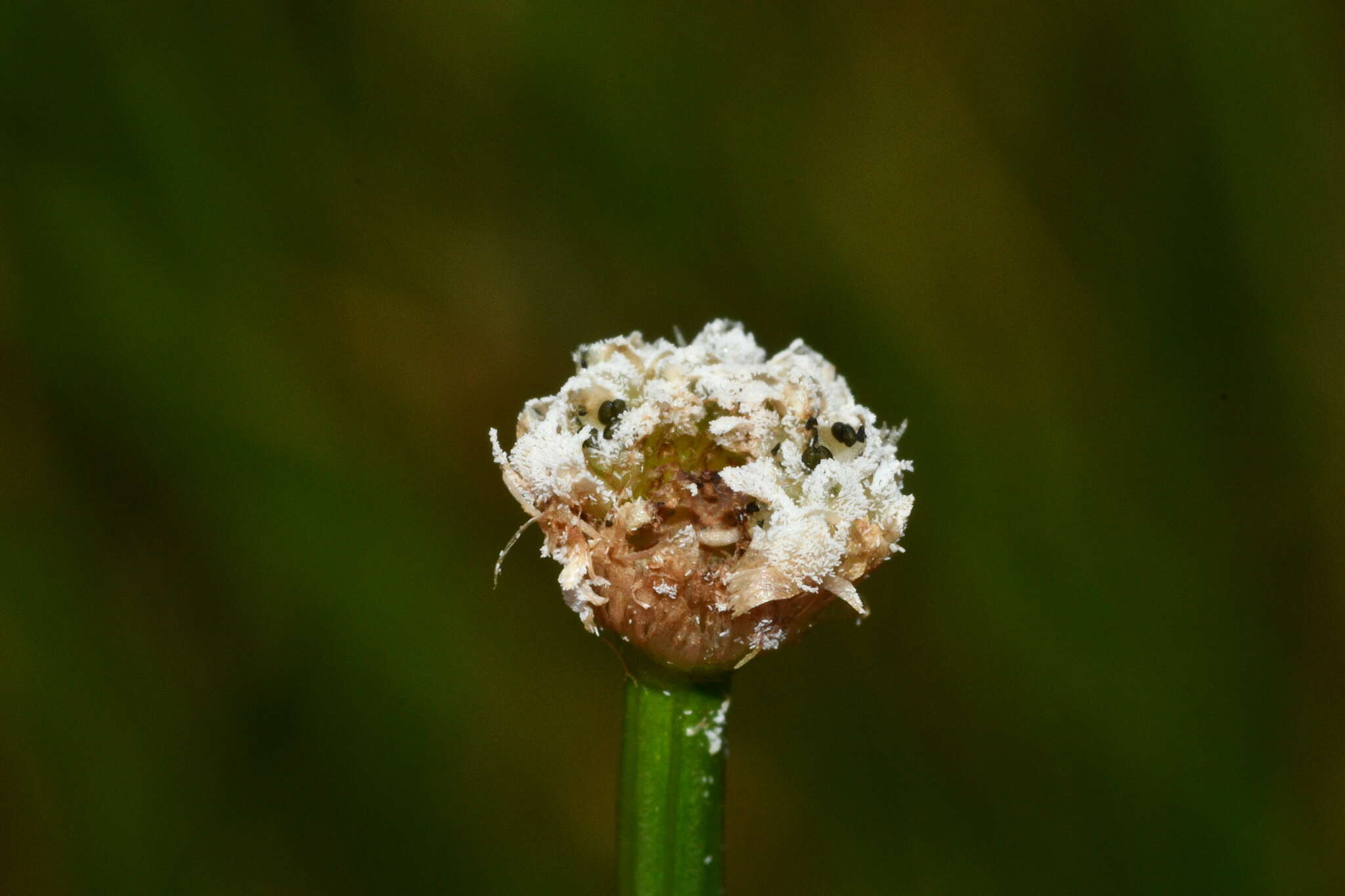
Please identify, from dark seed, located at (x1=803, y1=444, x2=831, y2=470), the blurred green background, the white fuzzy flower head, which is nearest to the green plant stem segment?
the white fuzzy flower head

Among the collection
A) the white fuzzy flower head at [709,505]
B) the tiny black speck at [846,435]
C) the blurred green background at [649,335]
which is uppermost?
the blurred green background at [649,335]

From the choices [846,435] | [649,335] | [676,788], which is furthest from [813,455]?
[649,335]

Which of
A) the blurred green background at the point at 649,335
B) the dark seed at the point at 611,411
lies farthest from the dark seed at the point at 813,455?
the blurred green background at the point at 649,335

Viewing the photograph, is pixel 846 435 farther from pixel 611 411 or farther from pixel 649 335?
pixel 649 335

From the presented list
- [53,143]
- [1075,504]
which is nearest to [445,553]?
[53,143]

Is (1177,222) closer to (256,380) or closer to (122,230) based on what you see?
(256,380)

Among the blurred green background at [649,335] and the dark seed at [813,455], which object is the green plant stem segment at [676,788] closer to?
the dark seed at [813,455]

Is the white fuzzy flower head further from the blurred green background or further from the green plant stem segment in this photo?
the blurred green background
